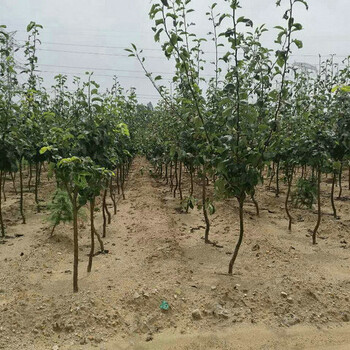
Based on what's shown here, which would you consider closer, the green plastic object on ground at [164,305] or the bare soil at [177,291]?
the bare soil at [177,291]

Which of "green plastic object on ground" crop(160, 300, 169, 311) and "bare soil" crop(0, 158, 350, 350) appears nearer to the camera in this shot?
"bare soil" crop(0, 158, 350, 350)

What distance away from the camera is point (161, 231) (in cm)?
843

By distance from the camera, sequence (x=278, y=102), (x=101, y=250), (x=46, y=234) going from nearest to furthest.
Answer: (x=278, y=102)
(x=101, y=250)
(x=46, y=234)

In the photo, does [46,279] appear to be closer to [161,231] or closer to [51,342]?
[51,342]

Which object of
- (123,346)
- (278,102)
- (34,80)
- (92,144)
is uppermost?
(34,80)

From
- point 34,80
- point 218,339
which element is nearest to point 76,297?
point 218,339

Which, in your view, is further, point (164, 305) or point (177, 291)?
point (177, 291)

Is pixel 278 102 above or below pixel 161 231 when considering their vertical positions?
above

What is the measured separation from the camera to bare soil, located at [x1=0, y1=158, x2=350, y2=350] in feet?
14.6

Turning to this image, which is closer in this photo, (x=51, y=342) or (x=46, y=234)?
(x=51, y=342)

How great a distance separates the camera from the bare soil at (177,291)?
4457 mm

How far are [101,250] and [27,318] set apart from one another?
274 centimetres

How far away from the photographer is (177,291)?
17.6ft

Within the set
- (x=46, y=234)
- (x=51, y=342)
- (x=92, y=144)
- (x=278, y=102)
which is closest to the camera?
(x=51, y=342)
